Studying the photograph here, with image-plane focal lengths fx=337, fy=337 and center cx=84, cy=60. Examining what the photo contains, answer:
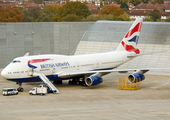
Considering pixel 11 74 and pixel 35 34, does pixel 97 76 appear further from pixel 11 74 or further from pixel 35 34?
pixel 35 34

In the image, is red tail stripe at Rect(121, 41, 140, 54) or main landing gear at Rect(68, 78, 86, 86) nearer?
main landing gear at Rect(68, 78, 86, 86)

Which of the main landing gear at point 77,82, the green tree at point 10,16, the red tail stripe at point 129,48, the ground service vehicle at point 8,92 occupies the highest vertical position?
the green tree at point 10,16

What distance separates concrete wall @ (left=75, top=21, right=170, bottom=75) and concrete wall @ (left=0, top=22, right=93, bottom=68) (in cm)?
253

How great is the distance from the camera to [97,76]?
51219 millimetres

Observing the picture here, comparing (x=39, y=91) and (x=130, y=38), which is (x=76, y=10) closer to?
(x=130, y=38)

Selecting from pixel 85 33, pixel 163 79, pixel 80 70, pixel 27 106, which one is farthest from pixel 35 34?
pixel 27 106

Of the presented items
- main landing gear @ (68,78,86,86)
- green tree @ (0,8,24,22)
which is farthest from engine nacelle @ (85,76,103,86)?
green tree @ (0,8,24,22)

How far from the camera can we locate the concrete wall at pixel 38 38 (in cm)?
7112

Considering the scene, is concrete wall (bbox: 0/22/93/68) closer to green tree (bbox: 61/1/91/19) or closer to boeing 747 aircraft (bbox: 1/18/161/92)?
boeing 747 aircraft (bbox: 1/18/161/92)

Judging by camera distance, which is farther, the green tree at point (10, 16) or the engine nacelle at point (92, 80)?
the green tree at point (10, 16)

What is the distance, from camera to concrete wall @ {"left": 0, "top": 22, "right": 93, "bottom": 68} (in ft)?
233

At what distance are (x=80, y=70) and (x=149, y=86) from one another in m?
11.2

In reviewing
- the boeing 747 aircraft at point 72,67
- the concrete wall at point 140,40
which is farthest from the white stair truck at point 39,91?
the concrete wall at point 140,40

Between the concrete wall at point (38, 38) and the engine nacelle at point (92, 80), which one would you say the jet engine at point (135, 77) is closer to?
the engine nacelle at point (92, 80)
